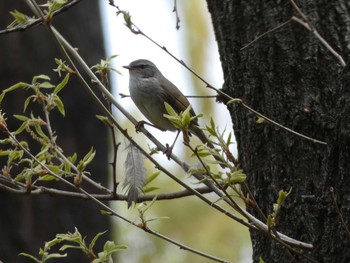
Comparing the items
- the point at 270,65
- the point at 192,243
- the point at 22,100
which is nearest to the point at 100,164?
the point at 22,100

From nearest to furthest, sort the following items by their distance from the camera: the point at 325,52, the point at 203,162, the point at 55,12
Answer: the point at 203,162 < the point at 55,12 < the point at 325,52

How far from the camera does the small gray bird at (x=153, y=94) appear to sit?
4375 millimetres

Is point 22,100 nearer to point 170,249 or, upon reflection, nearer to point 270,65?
point 170,249

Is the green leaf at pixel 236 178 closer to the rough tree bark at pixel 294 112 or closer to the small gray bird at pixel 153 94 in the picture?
the rough tree bark at pixel 294 112

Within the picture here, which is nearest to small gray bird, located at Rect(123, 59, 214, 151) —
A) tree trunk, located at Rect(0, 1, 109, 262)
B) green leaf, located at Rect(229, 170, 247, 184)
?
tree trunk, located at Rect(0, 1, 109, 262)

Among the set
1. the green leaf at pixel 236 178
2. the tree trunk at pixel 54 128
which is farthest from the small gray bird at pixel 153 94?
the green leaf at pixel 236 178

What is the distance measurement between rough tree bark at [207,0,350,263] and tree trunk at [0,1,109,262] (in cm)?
301

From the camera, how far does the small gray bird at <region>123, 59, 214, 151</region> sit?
172 inches

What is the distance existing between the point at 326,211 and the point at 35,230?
11.9 ft

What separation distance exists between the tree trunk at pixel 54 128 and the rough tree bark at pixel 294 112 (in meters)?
3.01

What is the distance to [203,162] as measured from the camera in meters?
2.16

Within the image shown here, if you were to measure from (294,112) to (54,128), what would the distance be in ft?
11.6

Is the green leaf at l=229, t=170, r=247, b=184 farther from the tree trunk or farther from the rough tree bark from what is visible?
the tree trunk

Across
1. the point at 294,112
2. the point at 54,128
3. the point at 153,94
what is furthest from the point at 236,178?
the point at 54,128
